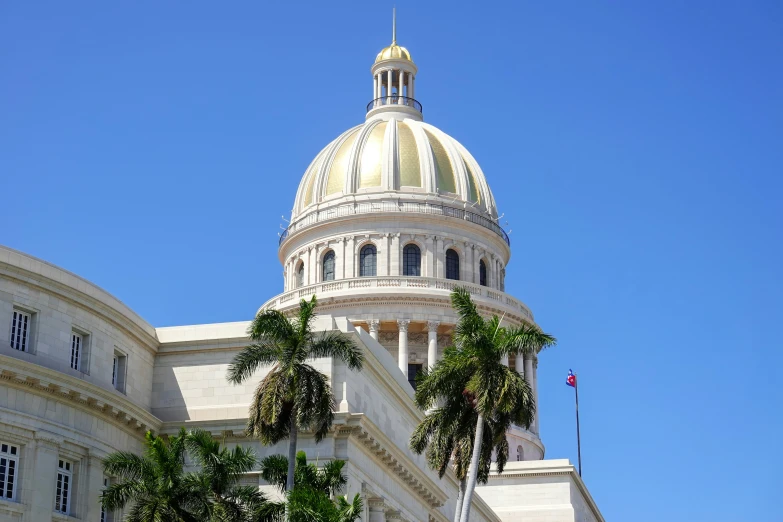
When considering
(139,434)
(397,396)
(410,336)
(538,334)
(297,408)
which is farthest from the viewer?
(410,336)

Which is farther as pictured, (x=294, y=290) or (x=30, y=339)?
(x=294, y=290)

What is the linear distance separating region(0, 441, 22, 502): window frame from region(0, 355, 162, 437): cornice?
76.0 inches

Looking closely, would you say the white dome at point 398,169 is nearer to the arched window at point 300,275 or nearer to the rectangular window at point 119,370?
the arched window at point 300,275

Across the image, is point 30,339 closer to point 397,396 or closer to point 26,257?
point 26,257

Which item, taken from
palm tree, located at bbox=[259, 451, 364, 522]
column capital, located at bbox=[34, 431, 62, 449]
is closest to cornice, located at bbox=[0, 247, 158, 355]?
column capital, located at bbox=[34, 431, 62, 449]

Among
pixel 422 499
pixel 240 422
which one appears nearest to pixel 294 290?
pixel 422 499

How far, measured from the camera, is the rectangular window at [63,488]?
154 feet

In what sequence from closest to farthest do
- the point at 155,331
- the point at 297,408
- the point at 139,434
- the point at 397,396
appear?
the point at 297,408
the point at 139,434
the point at 155,331
the point at 397,396

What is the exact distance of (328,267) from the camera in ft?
330

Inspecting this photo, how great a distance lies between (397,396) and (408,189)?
135 ft

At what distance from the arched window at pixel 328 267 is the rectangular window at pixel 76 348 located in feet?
165

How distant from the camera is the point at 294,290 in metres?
98.2

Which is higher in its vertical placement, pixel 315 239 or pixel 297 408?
pixel 315 239

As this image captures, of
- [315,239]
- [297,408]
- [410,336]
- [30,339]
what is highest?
[315,239]
